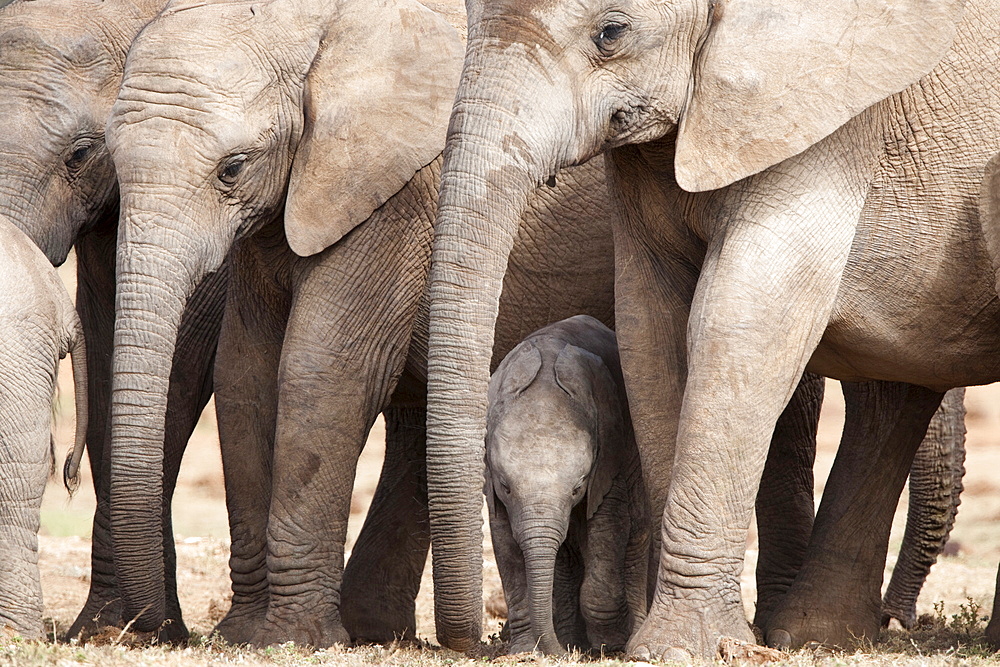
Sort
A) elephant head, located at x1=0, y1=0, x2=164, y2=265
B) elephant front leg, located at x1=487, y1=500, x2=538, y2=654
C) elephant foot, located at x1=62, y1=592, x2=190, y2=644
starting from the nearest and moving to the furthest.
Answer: elephant front leg, located at x1=487, y1=500, x2=538, y2=654, elephant foot, located at x1=62, y1=592, x2=190, y2=644, elephant head, located at x1=0, y1=0, x2=164, y2=265

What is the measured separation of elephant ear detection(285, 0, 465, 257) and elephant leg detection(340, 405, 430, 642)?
5.65 ft

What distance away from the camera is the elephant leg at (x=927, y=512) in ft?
29.6

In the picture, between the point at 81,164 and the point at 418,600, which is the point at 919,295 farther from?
the point at 418,600

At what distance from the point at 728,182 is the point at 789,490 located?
2.57 meters

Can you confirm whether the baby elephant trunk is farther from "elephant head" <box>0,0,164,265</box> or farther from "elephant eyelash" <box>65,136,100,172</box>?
"elephant eyelash" <box>65,136,100,172</box>

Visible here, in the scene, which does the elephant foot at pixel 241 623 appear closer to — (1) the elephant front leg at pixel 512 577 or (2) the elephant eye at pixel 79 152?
(1) the elephant front leg at pixel 512 577

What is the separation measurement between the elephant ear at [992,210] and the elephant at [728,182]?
9 cm

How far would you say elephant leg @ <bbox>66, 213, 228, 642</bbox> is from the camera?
7.91m

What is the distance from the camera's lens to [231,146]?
6.83 m

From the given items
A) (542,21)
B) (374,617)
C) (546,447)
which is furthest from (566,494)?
(374,617)

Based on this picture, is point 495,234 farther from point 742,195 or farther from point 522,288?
point 522,288

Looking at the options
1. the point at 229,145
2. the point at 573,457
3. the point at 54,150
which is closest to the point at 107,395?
the point at 54,150

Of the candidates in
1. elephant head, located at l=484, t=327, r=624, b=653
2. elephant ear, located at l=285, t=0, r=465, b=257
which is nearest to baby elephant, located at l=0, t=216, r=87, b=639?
elephant ear, located at l=285, t=0, r=465, b=257

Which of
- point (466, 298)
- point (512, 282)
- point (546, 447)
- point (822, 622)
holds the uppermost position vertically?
point (512, 282)
